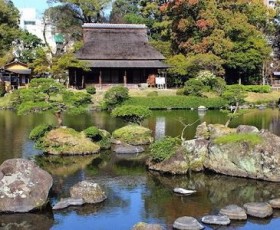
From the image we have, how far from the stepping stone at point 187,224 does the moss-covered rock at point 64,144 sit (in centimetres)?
1143

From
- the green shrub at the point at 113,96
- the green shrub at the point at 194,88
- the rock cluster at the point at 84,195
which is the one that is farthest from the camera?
the green shrub at the point at 194,88

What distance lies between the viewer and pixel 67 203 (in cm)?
1748

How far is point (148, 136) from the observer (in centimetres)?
2938

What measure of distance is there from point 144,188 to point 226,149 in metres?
4.04

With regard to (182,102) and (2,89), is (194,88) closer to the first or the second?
(182,102)

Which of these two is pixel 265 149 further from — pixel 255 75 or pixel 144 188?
pixel 255 75

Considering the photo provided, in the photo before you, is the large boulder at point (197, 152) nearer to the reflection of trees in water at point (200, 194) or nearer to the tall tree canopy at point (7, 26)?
the reflection of trees in water at point (200, 194)

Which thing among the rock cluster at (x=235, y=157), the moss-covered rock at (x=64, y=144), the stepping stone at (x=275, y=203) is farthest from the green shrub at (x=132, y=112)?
the stepping stone at (x=275, y=203)

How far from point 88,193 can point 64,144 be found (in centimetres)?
848

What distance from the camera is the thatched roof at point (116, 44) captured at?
188ft

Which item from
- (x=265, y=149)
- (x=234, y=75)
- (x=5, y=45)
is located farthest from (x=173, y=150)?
(x=5, y=45)

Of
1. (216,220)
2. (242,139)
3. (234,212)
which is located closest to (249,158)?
(242,139)

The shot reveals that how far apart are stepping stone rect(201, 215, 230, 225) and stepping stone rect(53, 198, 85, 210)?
4.34 m

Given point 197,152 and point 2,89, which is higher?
point 2,89
